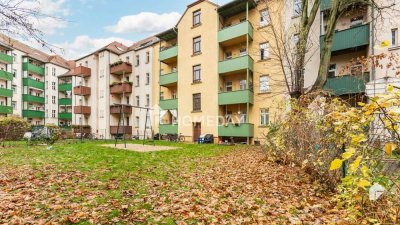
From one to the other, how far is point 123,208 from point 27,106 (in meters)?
45.8

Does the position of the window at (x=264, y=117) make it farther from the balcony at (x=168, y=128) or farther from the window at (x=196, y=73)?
the balcony at (x=168, y=128)

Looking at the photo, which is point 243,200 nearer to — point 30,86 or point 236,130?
point 236,130

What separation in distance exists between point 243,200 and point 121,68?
98.1ft

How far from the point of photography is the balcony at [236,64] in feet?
67.3

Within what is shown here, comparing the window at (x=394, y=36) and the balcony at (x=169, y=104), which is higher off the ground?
the window at (x=394, y=36)

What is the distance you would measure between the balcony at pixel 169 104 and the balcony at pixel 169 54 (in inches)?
197

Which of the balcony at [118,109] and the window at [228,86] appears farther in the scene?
the balcony at [118,109]

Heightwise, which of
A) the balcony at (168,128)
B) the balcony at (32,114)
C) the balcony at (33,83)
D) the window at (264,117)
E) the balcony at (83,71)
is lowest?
the balcony at (168,128)

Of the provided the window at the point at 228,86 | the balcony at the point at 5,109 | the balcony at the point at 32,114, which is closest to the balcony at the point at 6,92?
the balcony at the point at 5,109

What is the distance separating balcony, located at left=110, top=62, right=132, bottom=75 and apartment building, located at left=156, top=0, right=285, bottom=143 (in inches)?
253

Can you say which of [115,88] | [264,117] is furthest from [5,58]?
[264,117]

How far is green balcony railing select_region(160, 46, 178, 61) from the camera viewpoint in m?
26.6

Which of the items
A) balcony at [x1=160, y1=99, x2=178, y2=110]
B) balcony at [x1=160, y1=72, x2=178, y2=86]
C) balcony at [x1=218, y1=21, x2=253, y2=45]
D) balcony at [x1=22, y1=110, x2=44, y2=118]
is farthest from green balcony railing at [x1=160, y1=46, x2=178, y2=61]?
balcony at [x1=22, y1=110, x2=44, y2=118]

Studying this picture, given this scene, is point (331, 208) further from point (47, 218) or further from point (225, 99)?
point (225, 99)
